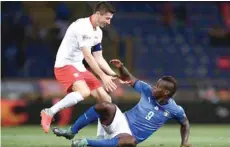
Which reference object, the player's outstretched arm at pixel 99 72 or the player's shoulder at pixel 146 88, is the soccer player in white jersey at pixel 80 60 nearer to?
the player's outstretched arm at pixel 99 72

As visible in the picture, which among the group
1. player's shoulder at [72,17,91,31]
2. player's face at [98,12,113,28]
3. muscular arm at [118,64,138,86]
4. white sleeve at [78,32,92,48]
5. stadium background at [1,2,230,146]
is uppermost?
player's face at [98,12,113,28]

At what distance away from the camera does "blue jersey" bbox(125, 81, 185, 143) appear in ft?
29.3

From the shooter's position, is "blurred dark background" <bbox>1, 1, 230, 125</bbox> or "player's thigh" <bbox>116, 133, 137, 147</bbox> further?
"blurred dark background" <bbox>1, 1, 230, 125</bbox>

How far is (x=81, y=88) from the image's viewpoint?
33.1 ft

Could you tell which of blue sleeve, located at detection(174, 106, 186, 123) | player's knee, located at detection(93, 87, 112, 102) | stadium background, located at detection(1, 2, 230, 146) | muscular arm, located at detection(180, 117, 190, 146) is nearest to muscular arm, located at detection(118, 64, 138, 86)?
blue sleeve, located at detection(174, 106, 186, 123)

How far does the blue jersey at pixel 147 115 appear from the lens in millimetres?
8938

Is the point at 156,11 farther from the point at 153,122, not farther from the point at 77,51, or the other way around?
the point at 153,122

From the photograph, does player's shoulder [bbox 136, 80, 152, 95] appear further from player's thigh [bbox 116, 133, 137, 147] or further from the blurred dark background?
the blurred dark background

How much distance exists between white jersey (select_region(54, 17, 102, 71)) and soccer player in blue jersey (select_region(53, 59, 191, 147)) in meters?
1.02

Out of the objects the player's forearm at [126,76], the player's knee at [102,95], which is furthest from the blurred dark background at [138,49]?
the player's forearm at [126,76]

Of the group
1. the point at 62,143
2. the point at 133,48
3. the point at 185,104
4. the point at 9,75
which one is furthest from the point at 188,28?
the point at 62,143

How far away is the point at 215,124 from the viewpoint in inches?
677

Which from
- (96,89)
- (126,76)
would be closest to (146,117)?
(126,76)

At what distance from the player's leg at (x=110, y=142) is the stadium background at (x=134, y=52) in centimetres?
742
